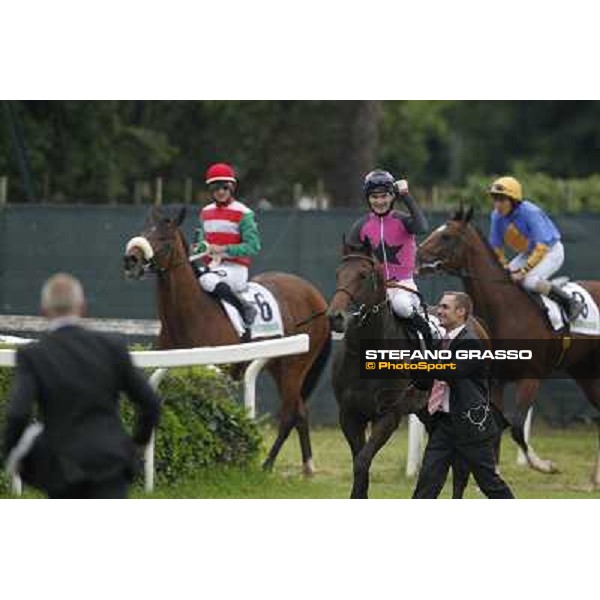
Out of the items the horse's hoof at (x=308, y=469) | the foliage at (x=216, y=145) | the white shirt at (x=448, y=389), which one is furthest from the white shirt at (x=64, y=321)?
the foliage at (x=216, y=145)

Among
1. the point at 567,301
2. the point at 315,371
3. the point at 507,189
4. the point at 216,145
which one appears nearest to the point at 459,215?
the point at 507,189

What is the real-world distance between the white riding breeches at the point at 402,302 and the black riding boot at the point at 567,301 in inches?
142

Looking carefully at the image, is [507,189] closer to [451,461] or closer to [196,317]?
[196,317]

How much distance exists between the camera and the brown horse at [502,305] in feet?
55.5

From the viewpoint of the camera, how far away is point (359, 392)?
13.7 m

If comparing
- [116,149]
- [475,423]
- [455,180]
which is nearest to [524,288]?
[475,423]

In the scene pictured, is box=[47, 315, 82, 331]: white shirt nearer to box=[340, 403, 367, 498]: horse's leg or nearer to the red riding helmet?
box=[340, 403, 367, 498]: horse's leg

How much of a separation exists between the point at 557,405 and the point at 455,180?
41048 millimetres

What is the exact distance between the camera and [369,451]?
13195 millimetres

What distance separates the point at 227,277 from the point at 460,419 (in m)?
4.90

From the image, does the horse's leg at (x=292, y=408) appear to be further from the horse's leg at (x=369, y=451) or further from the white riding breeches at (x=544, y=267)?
the horse's leg at (x=369, y=451)

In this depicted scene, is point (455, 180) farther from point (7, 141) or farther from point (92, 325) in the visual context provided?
point (92, 325)

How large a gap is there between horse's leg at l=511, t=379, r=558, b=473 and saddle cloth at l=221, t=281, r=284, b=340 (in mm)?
2194

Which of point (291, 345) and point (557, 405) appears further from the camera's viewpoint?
point (557, 405)
